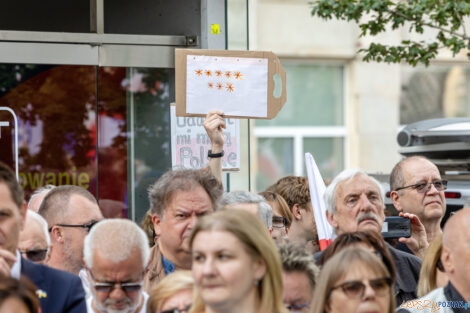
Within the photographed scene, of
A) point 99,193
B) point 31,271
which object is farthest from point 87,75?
point 31,271

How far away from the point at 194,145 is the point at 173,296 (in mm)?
3379

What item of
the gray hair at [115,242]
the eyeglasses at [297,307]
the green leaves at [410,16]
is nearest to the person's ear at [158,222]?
the gray hair at [115,242]

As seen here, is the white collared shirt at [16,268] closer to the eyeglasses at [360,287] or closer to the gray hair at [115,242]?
the gray hair at [115,242]

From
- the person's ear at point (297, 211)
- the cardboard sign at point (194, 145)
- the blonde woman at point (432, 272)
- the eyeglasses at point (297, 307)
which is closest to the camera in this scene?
the eyeglasses at point (297, 307)

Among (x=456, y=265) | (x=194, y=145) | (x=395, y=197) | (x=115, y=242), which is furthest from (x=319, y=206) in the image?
(x=115, y=242)

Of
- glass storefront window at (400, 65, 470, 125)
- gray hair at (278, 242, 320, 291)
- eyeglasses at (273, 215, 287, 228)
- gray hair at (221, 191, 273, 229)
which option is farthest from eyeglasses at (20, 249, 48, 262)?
glass storefront window at (400, 65, 470, 125)

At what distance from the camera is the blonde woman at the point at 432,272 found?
457 cm

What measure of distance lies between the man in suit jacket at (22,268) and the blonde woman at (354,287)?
1.03m

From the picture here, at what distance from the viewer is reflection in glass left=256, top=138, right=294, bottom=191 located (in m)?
17.4

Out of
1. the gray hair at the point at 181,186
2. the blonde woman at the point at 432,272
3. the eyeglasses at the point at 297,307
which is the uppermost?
the gray hair at the point at 181,186

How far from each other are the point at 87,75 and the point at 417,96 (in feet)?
35.5

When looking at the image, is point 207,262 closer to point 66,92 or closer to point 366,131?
point 66,92

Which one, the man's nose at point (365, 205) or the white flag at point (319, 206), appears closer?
the man's nose at point (365, 205)

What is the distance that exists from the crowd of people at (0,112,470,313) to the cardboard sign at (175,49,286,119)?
1.78 feet
